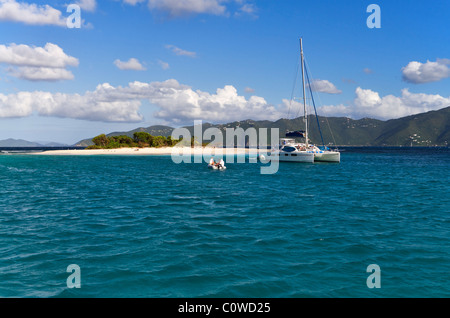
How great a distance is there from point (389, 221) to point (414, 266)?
8.04 meters

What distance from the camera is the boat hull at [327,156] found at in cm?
7525

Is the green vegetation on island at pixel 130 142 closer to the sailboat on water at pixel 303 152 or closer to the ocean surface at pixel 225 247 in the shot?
the sailboat on water at pixel 303 152

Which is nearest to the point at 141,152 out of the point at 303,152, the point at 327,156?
the point at 303,152

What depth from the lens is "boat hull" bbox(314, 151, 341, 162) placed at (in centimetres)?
7525

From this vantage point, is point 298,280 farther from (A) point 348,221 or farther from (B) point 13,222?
(B) point 13,222

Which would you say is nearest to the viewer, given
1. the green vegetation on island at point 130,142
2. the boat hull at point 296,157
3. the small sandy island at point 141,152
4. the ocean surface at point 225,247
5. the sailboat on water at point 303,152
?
the ocean surface at point 225,247

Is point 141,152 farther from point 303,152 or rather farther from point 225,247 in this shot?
point 225,247

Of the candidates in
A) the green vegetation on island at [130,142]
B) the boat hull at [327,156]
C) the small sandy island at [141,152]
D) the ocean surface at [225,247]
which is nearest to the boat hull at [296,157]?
Result: the boat hull at [327,156]

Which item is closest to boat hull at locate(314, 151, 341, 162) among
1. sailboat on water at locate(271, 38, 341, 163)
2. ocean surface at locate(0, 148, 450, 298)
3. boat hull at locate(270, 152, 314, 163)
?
sailboat on water at locate(271, 38, 341, 163)

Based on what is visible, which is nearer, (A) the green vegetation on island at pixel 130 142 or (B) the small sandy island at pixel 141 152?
(B) the small sandy island at pixel 141 152

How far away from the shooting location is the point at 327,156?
2990 inches

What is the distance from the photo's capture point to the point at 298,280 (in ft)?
36.2
